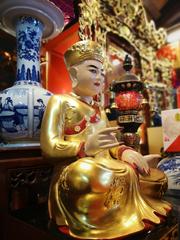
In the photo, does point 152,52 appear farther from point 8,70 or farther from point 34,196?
point 34,196

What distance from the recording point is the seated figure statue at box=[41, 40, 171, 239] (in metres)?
0.57

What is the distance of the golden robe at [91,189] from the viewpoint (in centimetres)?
57

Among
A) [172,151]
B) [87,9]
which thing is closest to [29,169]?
[172,151]

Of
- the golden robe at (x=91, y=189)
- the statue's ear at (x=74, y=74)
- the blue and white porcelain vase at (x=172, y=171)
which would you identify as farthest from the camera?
the blue and white porcelain vase at (x=172, y=171)

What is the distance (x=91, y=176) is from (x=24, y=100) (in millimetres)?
442

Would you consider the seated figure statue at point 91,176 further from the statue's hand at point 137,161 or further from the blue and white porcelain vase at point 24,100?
the blue and white porcelain vase at point 24,100

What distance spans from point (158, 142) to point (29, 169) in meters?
1.06

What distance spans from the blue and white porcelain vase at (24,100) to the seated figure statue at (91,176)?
16 cm

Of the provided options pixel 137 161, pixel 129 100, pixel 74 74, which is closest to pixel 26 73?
pixel 74 74

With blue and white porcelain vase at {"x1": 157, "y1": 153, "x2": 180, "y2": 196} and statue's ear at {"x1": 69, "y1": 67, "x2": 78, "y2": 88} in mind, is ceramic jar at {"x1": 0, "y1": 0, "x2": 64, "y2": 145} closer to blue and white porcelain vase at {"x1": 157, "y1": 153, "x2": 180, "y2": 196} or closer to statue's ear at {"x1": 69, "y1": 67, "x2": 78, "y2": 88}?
statue's ear at {"x1": 69, "y1": 67, "x2": 78, "y2": 88}

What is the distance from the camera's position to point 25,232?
2.16 ft

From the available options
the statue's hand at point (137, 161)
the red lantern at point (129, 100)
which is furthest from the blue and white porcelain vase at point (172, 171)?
the statue's hand at point (137, 161)

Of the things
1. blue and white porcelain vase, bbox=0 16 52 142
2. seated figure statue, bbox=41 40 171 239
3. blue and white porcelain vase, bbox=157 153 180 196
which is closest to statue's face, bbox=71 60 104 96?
seated figure statue, bbox=41 40 171 239

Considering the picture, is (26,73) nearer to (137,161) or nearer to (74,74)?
(74,74)
